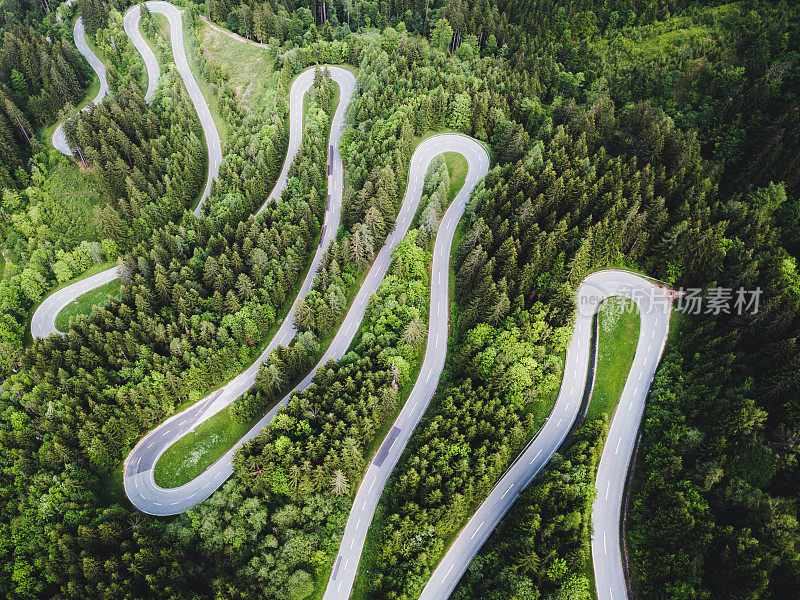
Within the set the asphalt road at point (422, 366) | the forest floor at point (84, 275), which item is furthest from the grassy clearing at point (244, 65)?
the forest floor at point (84, 275)

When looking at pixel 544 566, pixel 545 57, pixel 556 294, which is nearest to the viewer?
pixel 544 566

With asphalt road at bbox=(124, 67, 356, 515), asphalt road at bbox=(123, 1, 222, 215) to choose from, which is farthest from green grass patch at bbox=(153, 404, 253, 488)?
asphalt road at bbox=(123, 1, 222, 215)

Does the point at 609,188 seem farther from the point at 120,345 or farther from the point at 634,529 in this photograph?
the point at 120,345

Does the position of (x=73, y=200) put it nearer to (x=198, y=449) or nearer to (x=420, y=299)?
(x=198, y=449)

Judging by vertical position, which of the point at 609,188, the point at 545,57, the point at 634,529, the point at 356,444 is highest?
the point at 545,57

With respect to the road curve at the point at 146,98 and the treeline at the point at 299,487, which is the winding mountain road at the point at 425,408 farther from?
the treeline at the point at 299,487

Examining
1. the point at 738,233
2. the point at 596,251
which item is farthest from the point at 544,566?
the point at 738,233

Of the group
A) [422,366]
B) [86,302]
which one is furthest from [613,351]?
[86,302]
